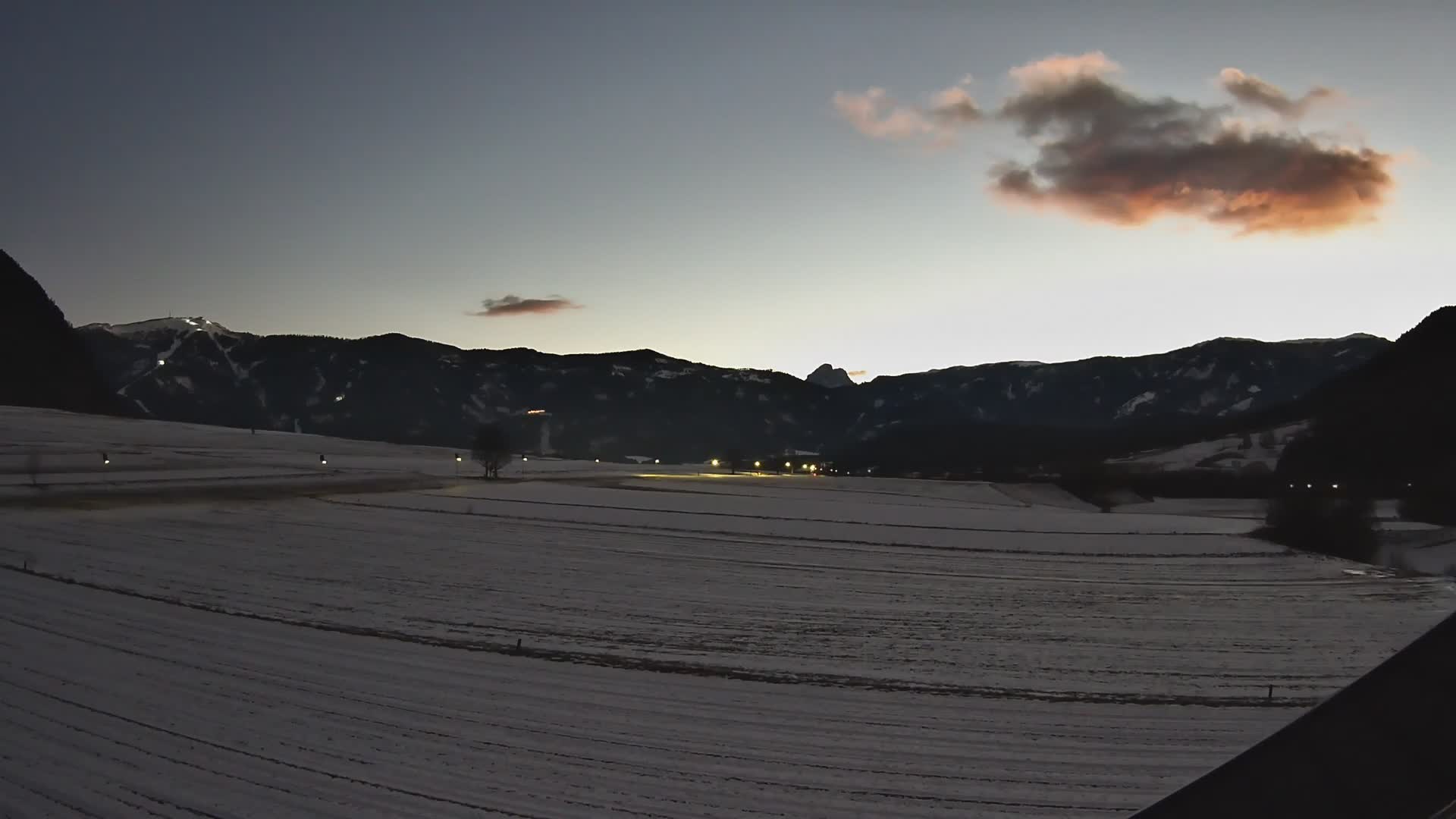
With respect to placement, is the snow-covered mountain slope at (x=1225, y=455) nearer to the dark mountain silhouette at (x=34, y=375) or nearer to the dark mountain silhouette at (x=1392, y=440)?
the dark mountain silhouette at (x=1392, y=440)

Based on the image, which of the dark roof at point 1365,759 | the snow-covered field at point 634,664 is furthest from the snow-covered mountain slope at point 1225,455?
the dark roof at point 1365,759

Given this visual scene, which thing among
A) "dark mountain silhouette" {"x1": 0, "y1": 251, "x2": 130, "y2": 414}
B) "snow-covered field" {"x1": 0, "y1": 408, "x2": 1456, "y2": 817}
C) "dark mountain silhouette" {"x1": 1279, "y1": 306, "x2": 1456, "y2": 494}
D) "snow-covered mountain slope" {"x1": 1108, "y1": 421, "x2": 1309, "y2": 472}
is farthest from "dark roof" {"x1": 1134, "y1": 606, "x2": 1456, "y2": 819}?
"dark mountain silhouette" {"x1": 0, "y1": 251, "x2": 130, "y2": 414}

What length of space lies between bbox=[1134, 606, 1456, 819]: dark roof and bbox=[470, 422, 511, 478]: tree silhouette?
91.9m

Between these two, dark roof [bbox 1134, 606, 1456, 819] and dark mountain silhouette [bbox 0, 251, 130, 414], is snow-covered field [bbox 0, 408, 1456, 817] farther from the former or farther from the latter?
dark mountain silhouette [bbox 0, 251, 130, 414]

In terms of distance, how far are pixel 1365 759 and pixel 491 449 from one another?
313 feet

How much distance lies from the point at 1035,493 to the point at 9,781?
3835 inches

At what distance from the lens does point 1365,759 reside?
4.95 metres

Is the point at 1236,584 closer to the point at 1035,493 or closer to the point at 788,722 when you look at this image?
the point at 788,722

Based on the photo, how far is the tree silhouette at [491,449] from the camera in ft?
308

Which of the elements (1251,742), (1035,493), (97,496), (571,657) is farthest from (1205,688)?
(1035,493)

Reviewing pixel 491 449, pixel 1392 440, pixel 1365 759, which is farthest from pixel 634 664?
pixel 1392 440

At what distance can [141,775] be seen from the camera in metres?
13.2

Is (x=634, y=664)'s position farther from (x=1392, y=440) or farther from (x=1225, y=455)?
(x=1225, y=455)

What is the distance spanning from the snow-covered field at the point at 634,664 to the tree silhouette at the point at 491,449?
45.7 meters
